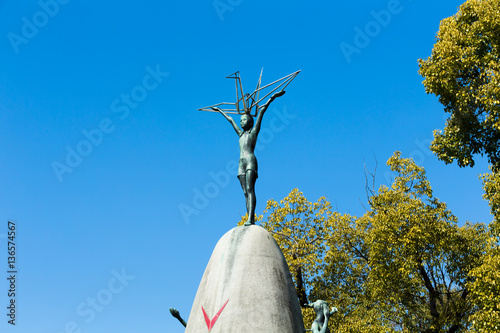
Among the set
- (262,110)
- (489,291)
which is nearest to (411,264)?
(489,291)

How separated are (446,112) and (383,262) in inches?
275

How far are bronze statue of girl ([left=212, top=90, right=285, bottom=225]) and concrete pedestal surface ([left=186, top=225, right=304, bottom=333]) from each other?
766mm

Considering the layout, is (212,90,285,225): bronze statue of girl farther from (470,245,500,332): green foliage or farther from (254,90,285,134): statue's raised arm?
(470,245,500,332): green foliage

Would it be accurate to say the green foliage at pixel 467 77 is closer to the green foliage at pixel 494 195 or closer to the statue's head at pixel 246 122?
the green foliage at pixel 494 195

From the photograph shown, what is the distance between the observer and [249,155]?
35.3 feet

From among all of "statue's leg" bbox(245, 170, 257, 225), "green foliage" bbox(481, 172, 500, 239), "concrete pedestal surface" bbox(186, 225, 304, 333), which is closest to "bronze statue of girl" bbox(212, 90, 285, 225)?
"statue's leg" bbox(245, 170, 257, 225)

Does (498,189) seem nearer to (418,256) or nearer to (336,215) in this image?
(418,256)

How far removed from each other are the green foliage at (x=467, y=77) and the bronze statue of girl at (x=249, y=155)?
7.88 meters

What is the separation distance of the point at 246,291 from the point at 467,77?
1170cm

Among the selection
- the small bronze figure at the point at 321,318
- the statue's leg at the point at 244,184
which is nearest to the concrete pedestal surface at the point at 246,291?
the small bronze figure at the point at 321,318

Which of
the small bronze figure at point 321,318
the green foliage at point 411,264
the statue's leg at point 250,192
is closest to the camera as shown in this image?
the small bronze figure at point 321,318

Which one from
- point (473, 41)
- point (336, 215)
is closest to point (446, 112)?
point (473, 41)

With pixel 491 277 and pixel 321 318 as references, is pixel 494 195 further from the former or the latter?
pixel 321 318

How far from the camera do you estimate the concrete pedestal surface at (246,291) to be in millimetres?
8648
